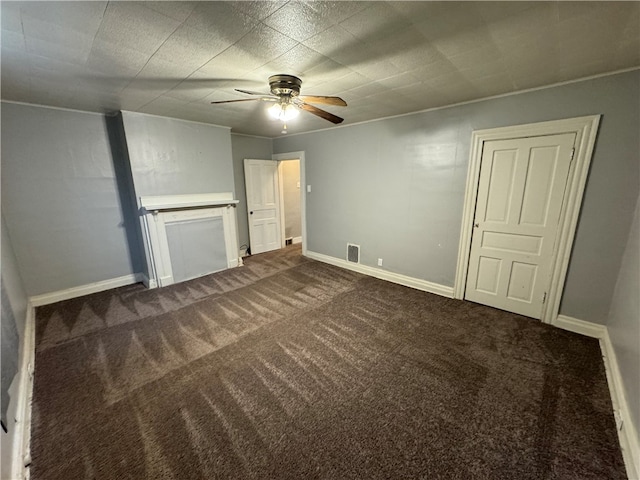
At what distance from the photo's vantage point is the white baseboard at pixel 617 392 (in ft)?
4.36

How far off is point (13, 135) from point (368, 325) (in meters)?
4.40

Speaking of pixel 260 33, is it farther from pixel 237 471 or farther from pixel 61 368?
pixel 61 368

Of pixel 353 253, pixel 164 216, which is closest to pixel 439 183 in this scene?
pixel 353 253

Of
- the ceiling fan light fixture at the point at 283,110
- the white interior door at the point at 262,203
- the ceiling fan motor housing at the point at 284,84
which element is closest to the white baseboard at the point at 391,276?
the white interior door at the point at 262,203

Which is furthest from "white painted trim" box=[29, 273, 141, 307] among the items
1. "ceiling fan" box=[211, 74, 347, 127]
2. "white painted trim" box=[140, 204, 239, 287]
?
"ceiling fan" box=[211, 74, 347, 127]

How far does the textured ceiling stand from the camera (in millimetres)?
1292

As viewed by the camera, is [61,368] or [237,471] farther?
[61,368]

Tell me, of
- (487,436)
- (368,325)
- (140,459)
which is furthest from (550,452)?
(140,459)

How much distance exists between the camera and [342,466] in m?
1.37

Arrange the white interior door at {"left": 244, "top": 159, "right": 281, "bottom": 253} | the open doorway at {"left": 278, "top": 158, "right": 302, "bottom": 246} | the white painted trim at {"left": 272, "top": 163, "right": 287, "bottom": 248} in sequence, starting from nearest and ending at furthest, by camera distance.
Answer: the white interior door at {"left": 244, "top": 159, "right": 281, "bottom": 253} → the white painted trim at {"left": 272, "top": 163, "right": 287, "bottom": 248} → the open doorway at {"left": 278, "top": 158, "right": 302, "bottom": 246}

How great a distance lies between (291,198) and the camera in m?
6.01

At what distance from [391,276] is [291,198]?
3.19 m

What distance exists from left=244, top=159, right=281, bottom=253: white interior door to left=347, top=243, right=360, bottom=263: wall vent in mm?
1938

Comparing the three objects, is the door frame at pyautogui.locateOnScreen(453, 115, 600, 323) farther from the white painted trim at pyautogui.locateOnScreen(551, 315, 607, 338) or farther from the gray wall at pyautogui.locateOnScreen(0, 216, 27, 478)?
the gray wall at pyautogui.locateOnScreen(0, 216, 27, 478)
